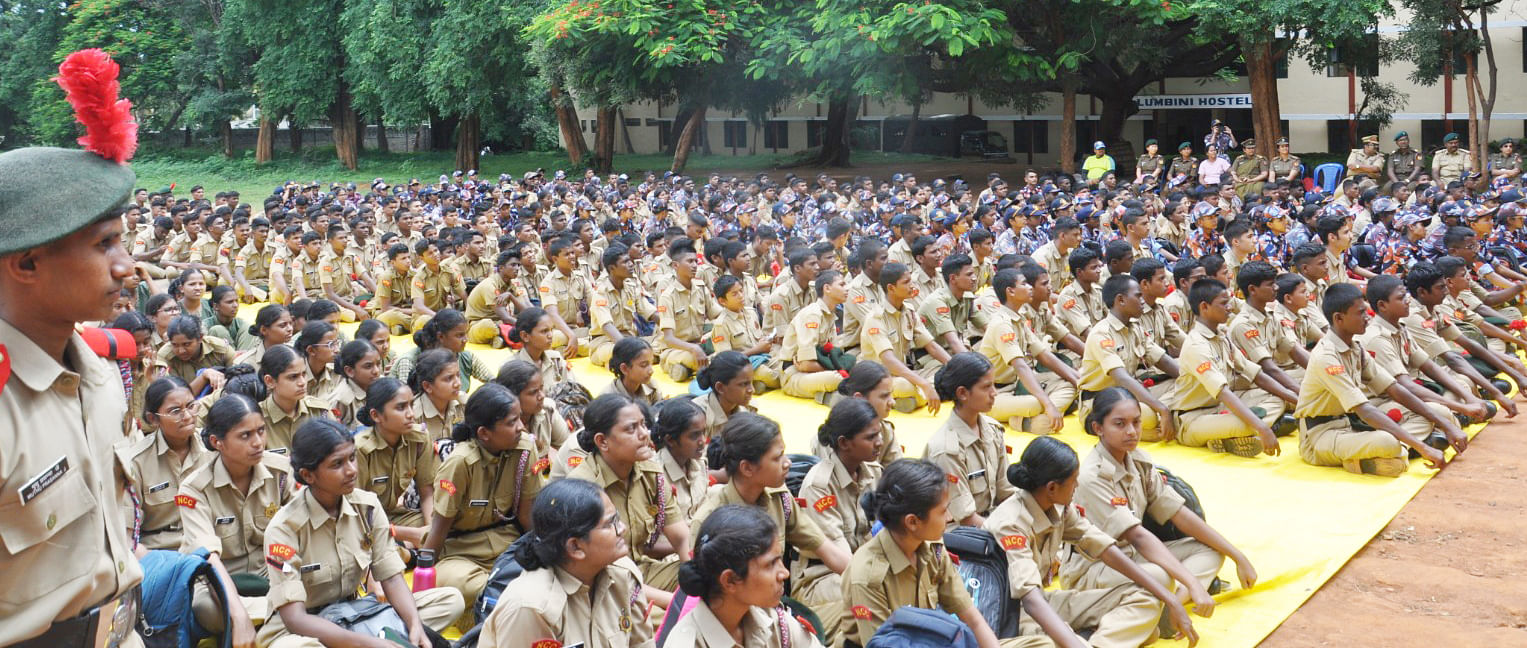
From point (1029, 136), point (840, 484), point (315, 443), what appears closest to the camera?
point (315, 443)

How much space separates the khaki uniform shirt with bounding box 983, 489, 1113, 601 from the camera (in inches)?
138

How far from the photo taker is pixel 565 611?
2.86m

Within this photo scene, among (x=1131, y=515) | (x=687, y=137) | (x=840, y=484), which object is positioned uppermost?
(x=687, y=137)

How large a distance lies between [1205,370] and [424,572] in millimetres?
3688

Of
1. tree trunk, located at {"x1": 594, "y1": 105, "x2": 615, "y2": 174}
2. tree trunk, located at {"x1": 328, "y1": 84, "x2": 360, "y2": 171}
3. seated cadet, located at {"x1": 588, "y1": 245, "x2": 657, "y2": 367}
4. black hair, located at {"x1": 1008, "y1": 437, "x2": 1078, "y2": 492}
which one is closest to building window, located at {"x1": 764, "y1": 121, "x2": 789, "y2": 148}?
tree trunk, located at {"x1": 594, "y1": 105, "x2": 615, "y2": 174}

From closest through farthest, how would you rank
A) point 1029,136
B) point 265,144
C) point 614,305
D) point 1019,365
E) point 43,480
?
point 43,480 → point 1019,365 → point 614,305 → point 1029,136 → point 265,144

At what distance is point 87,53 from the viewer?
1.78m

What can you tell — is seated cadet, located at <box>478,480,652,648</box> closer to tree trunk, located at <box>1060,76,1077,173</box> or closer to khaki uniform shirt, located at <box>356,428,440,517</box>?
khaki uniform shirt, located at <box>356,428,440,517</box>

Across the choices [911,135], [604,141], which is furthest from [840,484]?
[911,135]

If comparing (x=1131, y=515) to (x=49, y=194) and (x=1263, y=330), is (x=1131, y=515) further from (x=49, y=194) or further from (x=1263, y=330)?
(x=49, y=194)

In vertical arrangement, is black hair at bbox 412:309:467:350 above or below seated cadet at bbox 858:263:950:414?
above

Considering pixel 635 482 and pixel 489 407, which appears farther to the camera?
pixel 489 407

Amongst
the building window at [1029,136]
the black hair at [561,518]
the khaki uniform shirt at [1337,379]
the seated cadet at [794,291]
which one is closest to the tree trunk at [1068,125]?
the building window at [1029,136]

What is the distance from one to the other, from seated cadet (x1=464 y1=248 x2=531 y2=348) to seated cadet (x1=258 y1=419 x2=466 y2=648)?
5.40 m
